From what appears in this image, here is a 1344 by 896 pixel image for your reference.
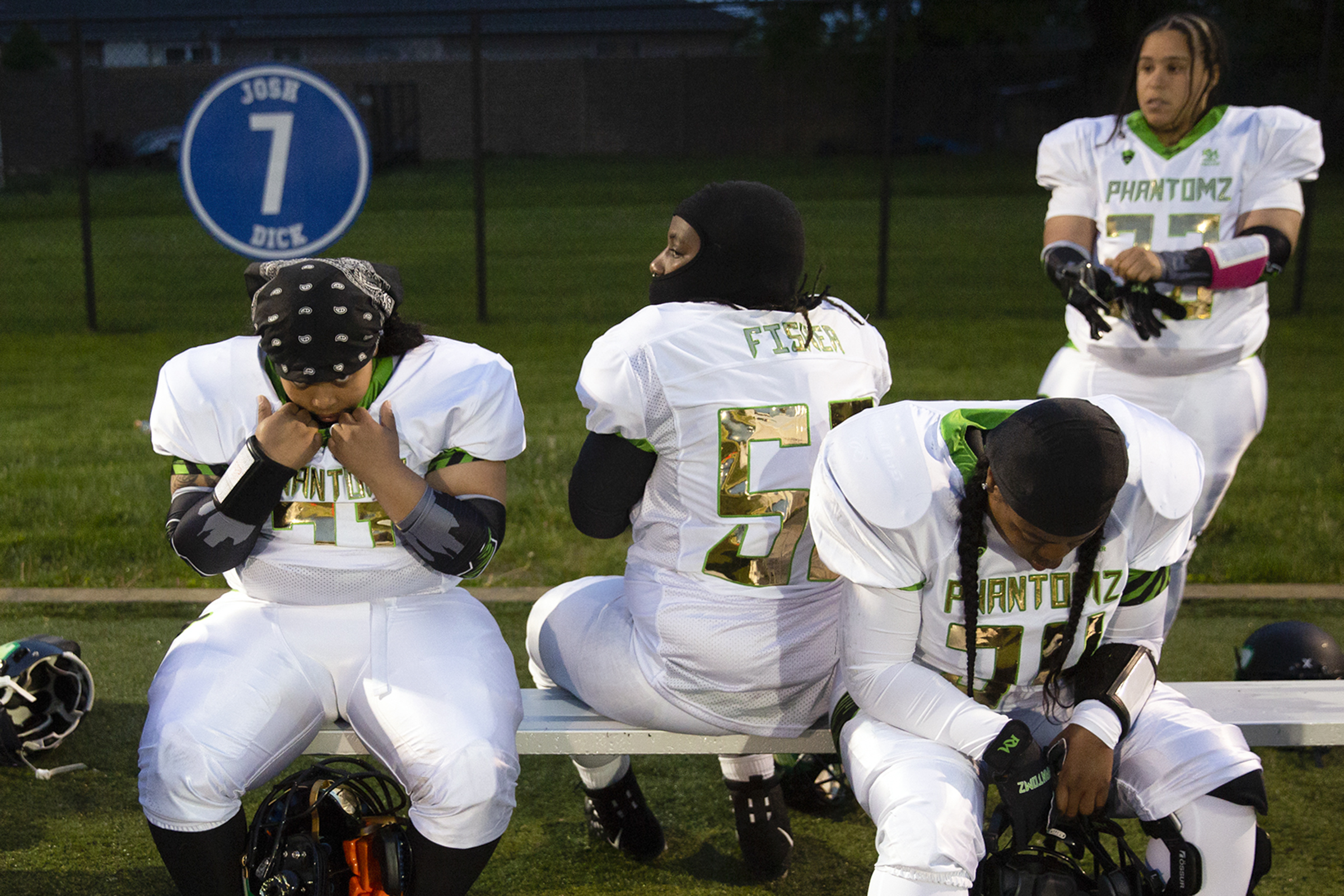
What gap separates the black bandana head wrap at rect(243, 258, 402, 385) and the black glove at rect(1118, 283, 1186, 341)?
2392 mm

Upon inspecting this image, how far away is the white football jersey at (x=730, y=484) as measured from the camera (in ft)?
9.27

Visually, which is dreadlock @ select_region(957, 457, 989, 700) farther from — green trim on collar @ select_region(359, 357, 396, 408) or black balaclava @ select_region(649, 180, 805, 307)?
green trim on collar @ select_region(359, 357, 396, 408)

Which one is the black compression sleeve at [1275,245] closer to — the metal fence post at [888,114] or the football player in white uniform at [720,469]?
the football player in white uniform at [720,469]

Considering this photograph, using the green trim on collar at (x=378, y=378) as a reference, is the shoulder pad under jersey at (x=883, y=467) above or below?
below

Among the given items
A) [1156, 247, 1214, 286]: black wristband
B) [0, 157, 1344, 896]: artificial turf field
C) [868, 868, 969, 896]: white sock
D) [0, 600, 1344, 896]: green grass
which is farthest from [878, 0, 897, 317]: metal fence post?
[868, 868, 969, 896]: white sock

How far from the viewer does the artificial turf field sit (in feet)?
11.0

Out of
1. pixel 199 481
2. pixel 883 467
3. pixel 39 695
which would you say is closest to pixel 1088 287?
pixel 883 467

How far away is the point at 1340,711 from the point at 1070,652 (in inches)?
31.7

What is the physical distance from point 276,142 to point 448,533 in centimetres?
208

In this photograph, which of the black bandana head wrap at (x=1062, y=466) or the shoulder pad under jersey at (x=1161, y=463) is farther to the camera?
the shoulder pad under jersey at (x=1161, y=463)

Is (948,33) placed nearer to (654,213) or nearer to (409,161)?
(654,213)

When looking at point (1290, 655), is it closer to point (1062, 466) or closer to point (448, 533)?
point (1062, 466)

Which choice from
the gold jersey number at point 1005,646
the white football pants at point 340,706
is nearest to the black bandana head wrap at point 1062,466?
the gold jersey number at point 1005,646

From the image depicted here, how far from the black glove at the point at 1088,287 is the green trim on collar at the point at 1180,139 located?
426mm
